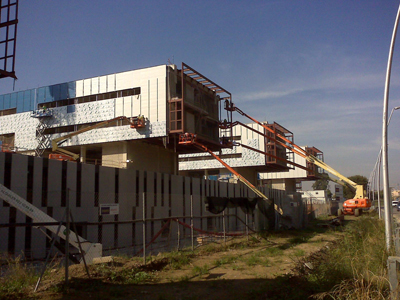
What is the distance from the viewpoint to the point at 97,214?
18203 mm

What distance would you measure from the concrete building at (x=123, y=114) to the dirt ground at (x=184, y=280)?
63.7 ft

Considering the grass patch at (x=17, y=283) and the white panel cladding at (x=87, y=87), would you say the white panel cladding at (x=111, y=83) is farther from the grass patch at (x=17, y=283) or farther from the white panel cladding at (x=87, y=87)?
the grass patch at (x=17, y=283)

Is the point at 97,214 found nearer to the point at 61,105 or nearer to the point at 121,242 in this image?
the point at 121,242

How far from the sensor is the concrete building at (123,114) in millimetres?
32250

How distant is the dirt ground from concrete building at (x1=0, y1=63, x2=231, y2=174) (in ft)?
63.7

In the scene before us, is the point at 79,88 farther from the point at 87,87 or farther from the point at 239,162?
the point at 239,162

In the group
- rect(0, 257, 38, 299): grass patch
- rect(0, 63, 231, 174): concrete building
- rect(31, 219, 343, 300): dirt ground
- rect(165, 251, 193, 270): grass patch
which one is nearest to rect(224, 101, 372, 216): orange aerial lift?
rect(0, 63, 231, 174): concrete building

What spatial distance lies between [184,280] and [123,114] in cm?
2501

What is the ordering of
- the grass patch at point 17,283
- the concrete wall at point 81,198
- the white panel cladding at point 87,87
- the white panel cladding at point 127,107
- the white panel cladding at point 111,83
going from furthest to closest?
the white panel cladding at point 87,87 < the white panel cladding at point 111,83 < the white panel cladding at point 127,107 < the concrete wall at point 81,198 < the grass patch at point 17,283

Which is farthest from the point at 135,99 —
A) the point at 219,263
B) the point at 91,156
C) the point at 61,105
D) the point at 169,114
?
the point at 219,263

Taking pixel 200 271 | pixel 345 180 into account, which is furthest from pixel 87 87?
pixel 200 271

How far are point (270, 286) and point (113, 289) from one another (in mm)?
3995

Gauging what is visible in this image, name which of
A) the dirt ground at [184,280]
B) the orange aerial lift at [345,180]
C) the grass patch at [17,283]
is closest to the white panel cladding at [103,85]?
the orange aerial lift at [345,180]

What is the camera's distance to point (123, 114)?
111 ft
